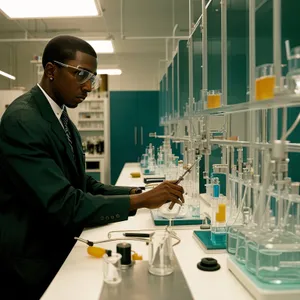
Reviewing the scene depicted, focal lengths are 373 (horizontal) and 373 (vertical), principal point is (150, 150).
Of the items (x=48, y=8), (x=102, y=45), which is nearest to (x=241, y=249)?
(x=48, y=8)

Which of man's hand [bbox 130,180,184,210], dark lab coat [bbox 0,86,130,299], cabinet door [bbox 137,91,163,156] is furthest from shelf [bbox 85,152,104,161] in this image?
man's hand [bbox 130,180,184,210]

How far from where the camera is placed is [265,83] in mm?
1017

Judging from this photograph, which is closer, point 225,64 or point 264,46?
point 264,46

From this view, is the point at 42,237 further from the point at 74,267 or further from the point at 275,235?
the point at 275,235

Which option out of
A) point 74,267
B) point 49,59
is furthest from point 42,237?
point 49,59

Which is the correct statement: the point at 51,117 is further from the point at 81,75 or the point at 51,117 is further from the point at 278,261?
the point at 278,261

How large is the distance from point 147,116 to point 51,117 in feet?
19.5

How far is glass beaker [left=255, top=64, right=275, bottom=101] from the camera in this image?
99cm

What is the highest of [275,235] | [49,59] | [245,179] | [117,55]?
[117,55]

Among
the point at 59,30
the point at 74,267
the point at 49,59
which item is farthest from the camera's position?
the point at 59,30

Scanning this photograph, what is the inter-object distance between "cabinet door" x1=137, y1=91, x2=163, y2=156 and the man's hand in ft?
19.1

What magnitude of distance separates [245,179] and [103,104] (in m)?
6.60

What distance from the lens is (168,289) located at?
1.11 m

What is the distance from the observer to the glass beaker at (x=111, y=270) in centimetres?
116
